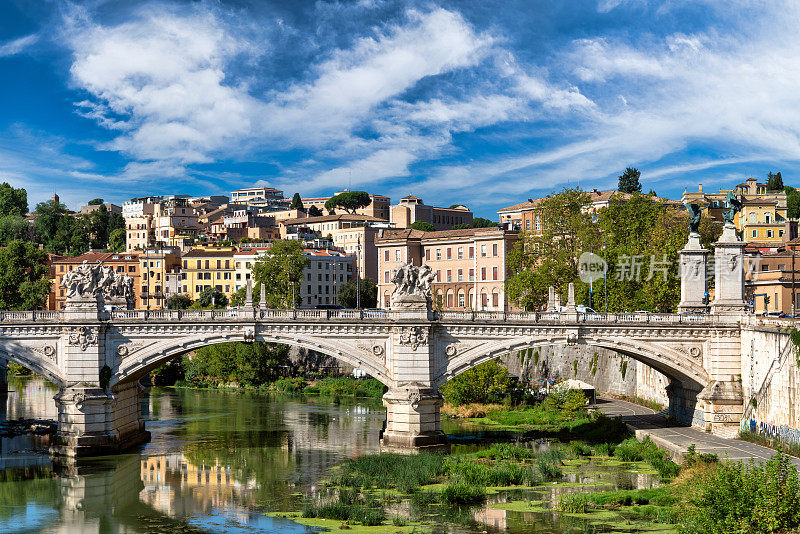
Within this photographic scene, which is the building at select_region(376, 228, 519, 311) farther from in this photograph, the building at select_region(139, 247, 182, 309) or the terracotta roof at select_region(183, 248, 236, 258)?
the building at select_region(139, 247, 182, 309)

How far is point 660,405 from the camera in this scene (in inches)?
1950

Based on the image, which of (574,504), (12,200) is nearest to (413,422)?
(574,504)

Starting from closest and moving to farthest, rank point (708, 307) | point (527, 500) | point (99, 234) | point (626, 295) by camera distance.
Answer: point (527, 500) < point (708, 307) < point (626, 295) < point (99, 234)

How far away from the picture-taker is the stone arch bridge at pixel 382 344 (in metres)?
41.3

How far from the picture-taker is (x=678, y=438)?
39531mm

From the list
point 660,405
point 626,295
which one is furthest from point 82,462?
point 626,295

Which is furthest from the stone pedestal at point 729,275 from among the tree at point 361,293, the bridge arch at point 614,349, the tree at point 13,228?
the tree at point 13,228

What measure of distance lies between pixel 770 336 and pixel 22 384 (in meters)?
55.5

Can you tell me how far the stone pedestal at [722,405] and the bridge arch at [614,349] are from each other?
0.67m

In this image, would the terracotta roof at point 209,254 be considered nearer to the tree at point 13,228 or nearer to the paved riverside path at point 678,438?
the tree at point 13,228

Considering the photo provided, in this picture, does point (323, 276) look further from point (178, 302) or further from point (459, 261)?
point (459, 261)

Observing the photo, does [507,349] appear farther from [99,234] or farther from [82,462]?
[99,234]

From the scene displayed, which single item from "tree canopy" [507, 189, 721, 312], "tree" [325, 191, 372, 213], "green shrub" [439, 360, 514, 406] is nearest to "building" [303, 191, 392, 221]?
"tree" [325, 191, 372, 213]

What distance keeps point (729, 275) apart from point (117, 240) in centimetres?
11680
